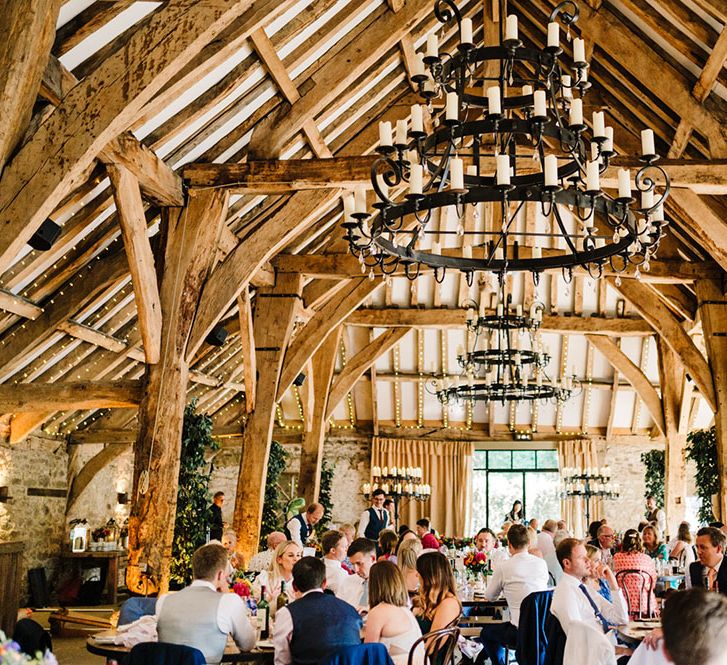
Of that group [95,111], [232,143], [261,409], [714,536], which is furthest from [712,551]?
[261,409]

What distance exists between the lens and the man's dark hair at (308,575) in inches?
154

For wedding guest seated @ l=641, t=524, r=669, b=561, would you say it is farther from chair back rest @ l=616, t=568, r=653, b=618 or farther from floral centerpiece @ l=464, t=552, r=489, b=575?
chair back rest @ l=616, t=568, r=653, b=618

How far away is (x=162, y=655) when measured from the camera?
11.2ft

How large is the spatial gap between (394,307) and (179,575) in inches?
287

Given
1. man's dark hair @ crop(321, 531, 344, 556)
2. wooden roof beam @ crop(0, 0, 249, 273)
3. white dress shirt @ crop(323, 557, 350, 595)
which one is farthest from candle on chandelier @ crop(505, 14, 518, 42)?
man's dark hair @ crop(321, 531, 344, 556)

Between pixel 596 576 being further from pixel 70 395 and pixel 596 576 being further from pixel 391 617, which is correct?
pixel 70 395

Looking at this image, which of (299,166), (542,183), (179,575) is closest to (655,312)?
(299,166)

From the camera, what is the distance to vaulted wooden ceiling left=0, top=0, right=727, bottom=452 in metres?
5.23

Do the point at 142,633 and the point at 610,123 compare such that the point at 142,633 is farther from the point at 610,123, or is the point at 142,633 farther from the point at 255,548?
the point at 610,123

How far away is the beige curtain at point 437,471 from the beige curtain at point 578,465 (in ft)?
6.51

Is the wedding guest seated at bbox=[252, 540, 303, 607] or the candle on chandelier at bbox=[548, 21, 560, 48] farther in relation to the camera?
the wedding guest seated at bbox=[252, 540, 303, 607]

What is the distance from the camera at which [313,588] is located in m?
3.94

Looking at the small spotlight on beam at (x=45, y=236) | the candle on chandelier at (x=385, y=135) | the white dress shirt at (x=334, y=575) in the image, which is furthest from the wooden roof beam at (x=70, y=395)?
the candle on chandelier at (x=385, y=135)

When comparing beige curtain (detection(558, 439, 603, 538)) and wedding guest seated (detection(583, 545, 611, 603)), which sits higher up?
beige curtain (detection(558, 439, 603, 538))
